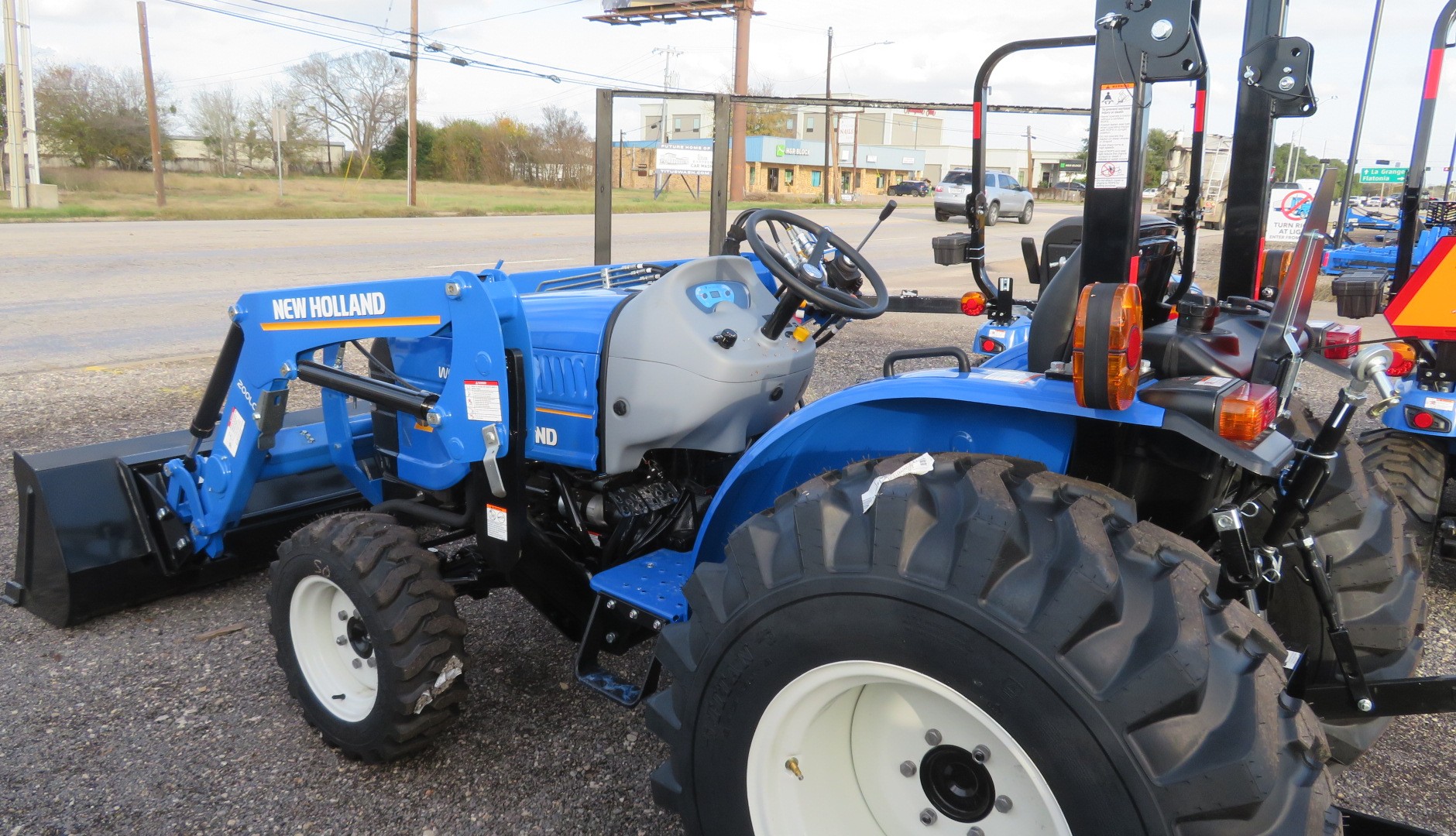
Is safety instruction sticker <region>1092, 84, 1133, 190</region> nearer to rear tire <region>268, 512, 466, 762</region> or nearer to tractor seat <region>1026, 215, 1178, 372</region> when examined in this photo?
tractor seat <region>1026, 215, 1178, 372</region>

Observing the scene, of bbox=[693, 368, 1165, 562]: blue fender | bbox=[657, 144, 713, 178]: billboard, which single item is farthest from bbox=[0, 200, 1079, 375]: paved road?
bbox=[693, 368, 1165, 562]: blue fender

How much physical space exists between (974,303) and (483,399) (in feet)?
13.7

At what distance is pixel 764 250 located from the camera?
2771 millimetres

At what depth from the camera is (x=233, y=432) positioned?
3.13 m

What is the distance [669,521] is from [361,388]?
945 millimetres

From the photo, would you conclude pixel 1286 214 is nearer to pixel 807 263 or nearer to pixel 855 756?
pixel 807 263

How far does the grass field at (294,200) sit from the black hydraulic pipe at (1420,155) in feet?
64.2

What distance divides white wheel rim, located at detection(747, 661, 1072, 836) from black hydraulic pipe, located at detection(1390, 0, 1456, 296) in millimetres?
3912

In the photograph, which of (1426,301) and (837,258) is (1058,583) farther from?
(1426,301)

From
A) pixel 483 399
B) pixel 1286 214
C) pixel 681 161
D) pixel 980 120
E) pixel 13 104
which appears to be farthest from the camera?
pixel 13 104

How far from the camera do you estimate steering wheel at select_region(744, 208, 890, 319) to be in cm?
273

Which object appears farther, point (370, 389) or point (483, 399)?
point (370, 389)

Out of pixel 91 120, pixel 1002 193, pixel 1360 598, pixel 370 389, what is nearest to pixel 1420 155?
pixel 1360 598

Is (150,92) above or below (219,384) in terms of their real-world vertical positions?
above
